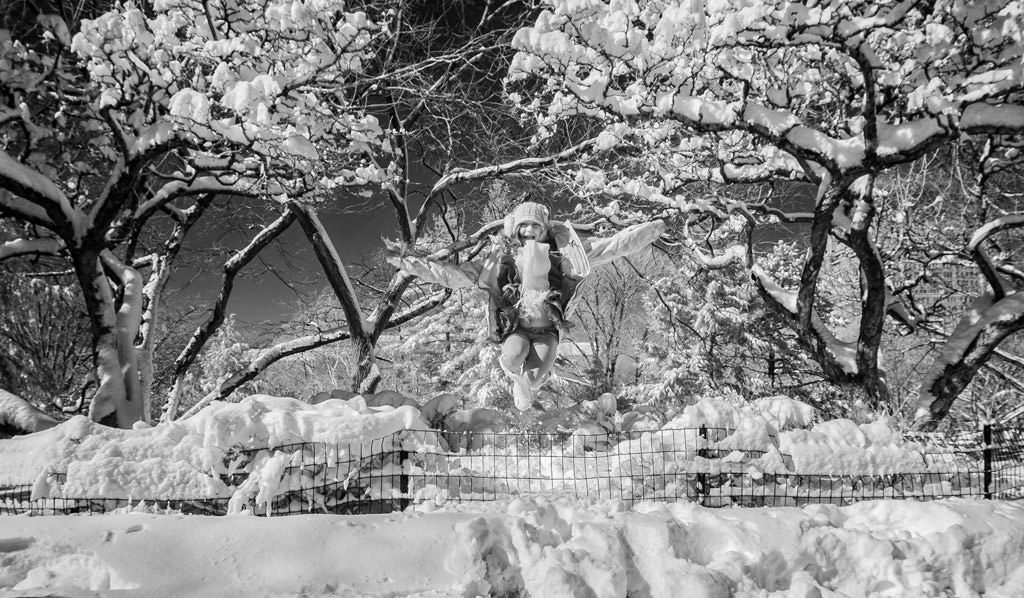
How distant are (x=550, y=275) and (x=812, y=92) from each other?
6.19 meters

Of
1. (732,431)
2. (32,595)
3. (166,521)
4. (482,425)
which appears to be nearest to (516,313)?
(482,425)

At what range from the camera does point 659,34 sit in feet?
18.1

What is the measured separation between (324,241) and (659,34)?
629 cm

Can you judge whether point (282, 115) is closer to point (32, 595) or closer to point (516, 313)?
point (516, 313)

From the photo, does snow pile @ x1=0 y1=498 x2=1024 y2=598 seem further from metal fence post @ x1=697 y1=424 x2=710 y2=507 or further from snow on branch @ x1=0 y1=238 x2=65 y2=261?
snow on branch @ x1=0 y1=238 x2=65 y2=261

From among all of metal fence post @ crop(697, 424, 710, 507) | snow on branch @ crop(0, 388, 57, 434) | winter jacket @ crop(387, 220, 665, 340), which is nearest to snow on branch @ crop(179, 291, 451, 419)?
snow on branch @ crop(0, 388, 57, 434)

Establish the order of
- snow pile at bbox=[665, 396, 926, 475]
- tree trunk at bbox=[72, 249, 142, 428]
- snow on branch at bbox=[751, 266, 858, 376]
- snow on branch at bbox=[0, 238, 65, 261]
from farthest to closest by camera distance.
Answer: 1. snow on branch at bbox=[751, 266, 858, 376]
2. snow on branch at bbox=[0, 238, 65, 261]
3. tree trunk at bbox=[72, 249, 142, 428]
4. snow pile at bbox=[665, 396, 926, 475]

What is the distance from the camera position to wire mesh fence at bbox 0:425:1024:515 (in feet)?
17.4

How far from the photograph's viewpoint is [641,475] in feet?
19.6

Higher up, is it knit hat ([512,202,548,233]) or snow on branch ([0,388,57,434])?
knit hat ([512,202,548,233])

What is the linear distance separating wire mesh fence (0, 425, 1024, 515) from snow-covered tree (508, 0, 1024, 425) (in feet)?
6.02

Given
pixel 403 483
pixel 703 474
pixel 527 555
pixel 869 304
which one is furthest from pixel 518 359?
pixel 869 304

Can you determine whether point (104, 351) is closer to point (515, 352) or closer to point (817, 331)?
point (515, 352)

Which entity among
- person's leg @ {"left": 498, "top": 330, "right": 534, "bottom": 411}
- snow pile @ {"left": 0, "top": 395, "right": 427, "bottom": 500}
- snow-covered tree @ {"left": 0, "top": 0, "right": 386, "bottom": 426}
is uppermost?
snow-covered tree @ {"left": 0, "top": 0, "right": 386, "bottom": 426}
